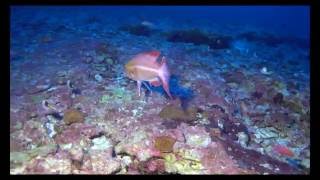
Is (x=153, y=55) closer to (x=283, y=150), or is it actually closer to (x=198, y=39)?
(x=283, y=150)

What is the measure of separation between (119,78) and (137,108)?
1412mm

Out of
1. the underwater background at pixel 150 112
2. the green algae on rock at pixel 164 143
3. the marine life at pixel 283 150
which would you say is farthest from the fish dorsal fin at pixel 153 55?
the marine life at pixel 283 150

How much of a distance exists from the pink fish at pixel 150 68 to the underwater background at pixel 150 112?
0.05 ft

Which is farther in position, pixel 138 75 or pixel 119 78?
pixel 119 78

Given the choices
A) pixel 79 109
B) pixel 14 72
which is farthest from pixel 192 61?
pixel 14 72

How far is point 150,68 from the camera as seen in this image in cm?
498

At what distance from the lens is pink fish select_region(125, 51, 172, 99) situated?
4.91 metres

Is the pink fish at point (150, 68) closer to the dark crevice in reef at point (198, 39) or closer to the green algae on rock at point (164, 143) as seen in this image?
the green algae on rock at point (164, 143)

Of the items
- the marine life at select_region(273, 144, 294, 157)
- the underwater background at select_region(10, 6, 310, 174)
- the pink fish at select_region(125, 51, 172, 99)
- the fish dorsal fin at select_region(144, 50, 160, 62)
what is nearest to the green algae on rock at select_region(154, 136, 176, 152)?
the underwater background at select_region(10, 6, 310, 174)

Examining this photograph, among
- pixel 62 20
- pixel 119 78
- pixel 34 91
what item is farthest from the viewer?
pixel 62 20

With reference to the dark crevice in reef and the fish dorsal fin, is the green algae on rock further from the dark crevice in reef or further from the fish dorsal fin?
the dark crevice in reef

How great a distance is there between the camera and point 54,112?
19.1ft
